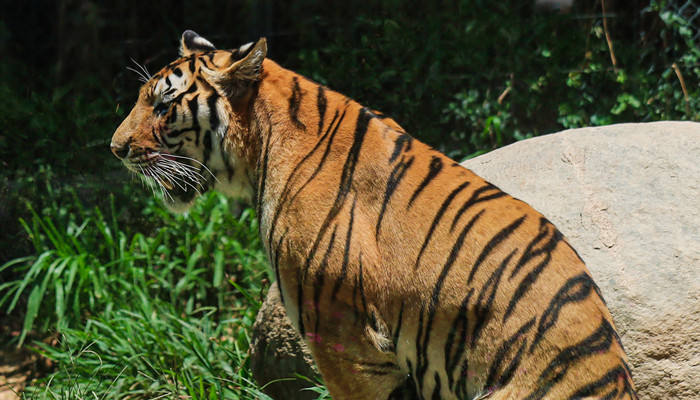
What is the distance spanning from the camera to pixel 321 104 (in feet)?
9.95

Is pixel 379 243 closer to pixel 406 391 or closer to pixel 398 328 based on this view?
pixel 398 328

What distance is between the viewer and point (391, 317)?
2654 millimetres

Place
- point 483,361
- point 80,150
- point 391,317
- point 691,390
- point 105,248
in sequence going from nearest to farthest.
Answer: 1. point 483,361
2. point 391,317
3. point 691,390
4. point 105,248
5. point 80,150

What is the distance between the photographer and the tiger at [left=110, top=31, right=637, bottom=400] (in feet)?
7.80

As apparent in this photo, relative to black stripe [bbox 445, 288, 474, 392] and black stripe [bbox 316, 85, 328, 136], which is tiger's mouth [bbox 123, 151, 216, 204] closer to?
black stripe [bbox 316, 85, 328, 136]

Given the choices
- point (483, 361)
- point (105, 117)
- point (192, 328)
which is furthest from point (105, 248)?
point (483, 361)

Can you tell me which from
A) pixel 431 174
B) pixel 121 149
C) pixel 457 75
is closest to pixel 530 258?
pixel 431 174

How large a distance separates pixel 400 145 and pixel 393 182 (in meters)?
0.18

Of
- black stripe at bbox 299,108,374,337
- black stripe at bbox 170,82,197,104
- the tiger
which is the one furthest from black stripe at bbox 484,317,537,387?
black stripe at bbox 170,82,197,104

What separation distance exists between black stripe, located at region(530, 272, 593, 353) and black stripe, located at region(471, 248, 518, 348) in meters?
0.16

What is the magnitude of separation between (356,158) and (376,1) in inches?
175

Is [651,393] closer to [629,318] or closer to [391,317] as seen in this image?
[629,318]

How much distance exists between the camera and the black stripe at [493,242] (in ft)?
8.19

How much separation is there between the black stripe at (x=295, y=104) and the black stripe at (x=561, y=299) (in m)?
1.16
